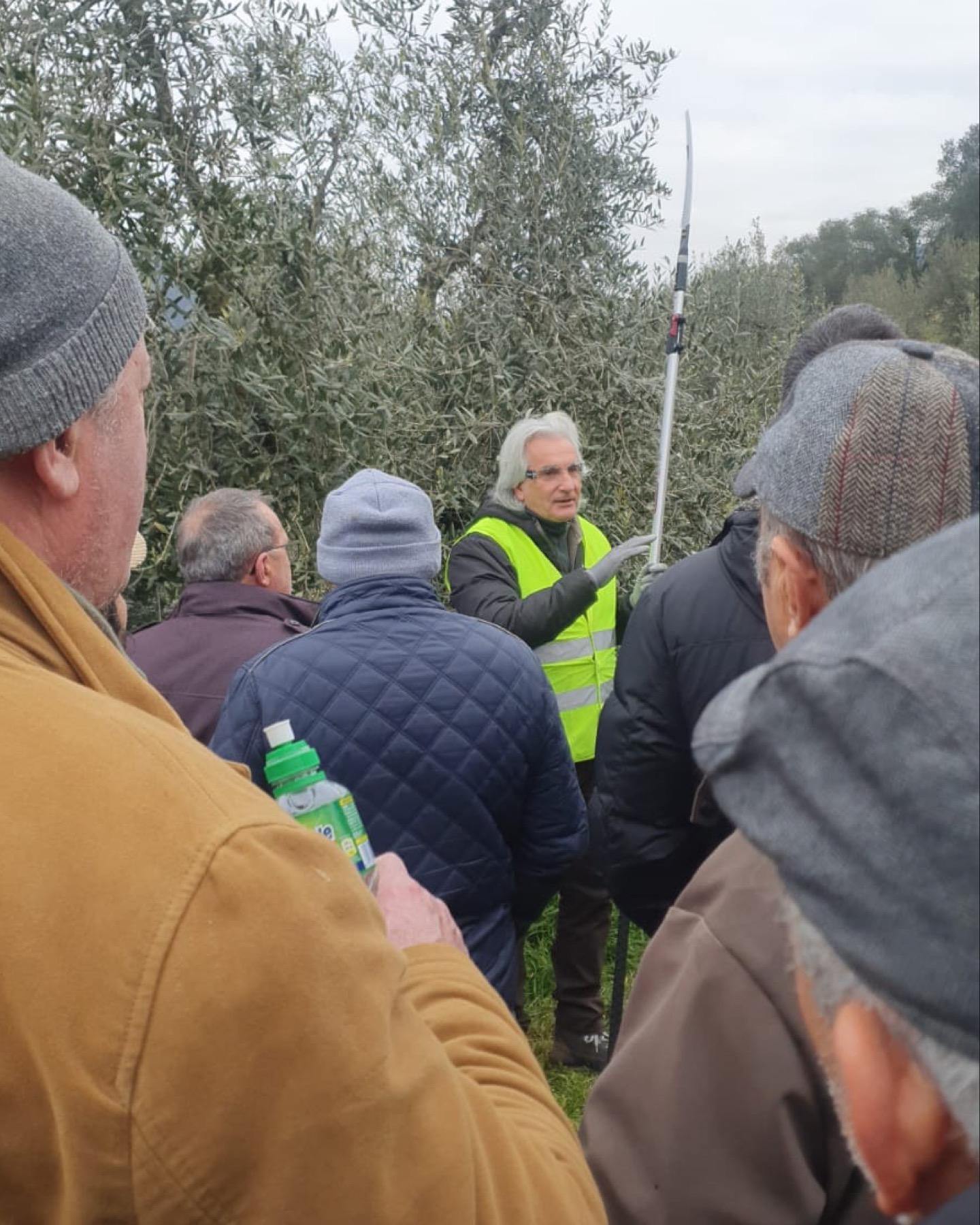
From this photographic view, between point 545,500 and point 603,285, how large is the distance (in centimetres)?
254

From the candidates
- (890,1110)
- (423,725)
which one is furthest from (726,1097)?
(423,725)

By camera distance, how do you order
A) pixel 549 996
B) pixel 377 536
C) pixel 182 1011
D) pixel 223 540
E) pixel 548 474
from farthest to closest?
pixel 549 996, pixel 548 474, pixel 223 540, pixel 377 536, pixel 182 1011

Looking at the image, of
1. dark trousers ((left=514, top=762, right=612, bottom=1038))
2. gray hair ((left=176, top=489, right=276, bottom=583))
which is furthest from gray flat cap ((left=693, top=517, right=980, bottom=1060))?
dark trousers ((left=514, top=762, right=612, bottom=1038))

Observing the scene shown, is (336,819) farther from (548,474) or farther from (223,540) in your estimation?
(548,474)

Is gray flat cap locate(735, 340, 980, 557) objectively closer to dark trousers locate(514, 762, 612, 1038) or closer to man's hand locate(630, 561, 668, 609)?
man's hand locate(630, 561, 668, 609)

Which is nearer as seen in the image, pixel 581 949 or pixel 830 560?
pixel 830 560

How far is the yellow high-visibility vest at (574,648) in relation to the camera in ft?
14.0

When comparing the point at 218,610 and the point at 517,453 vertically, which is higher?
the point at 517,453

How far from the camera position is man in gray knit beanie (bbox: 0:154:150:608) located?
1164mm

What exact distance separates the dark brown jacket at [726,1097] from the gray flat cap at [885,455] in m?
0.48

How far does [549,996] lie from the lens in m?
4.75

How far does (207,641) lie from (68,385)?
206cm

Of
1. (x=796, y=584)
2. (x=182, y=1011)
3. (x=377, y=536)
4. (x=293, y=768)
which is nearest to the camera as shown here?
(x=182, y=1011)

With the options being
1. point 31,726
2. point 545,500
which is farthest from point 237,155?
point 31,726
